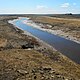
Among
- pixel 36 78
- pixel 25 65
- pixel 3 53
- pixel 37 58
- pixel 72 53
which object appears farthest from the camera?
pixel 72 53

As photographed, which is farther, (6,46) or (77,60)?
(6,46)

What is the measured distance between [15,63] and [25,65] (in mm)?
1213

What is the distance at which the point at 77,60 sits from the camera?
25.9 metres

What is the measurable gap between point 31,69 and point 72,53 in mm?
11531

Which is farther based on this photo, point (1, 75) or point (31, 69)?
point (31, 69)

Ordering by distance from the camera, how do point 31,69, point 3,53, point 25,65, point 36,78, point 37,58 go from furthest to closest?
point 3,53
point 37,58
point 25,65
point 31,69
point 36,78

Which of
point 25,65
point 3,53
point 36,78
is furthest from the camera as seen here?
point 3,53

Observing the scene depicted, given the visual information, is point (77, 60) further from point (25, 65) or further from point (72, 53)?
point (25, 65)

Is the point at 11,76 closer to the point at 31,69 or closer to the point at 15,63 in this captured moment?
the point at 31,69

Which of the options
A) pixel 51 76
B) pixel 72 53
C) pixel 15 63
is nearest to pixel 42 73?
pixel 51 76

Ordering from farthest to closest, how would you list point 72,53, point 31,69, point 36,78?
point 72,53, point 31,69, point 36,78

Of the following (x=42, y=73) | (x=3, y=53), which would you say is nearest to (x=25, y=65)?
(x=42, y=73)

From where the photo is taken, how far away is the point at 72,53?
3016cm

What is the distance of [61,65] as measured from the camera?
73.3ft
